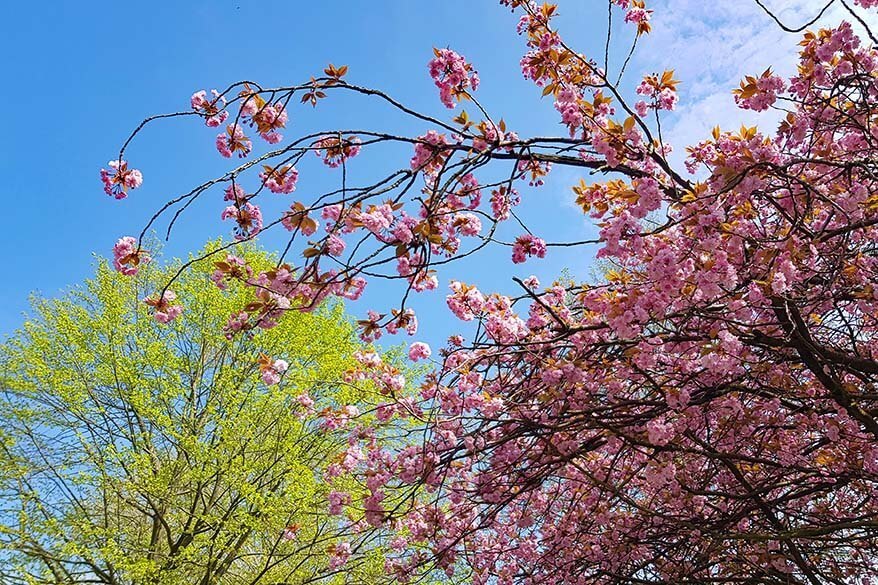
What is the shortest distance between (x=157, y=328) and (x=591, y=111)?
9.71 metres

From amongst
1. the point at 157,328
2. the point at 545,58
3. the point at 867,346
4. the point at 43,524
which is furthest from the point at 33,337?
the point at 867,346

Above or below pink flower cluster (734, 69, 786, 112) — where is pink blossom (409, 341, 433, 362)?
below

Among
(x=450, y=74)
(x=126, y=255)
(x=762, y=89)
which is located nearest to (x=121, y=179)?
(x=126, y=255)

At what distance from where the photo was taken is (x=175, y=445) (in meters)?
9.81

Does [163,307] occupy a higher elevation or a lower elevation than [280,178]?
lower

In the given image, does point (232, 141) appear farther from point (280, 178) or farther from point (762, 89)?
point (762, 89)

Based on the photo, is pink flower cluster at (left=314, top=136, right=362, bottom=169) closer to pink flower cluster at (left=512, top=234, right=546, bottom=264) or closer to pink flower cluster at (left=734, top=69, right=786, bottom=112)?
pink flower cluster at (left=512, top=234, right=546, bottom=264)

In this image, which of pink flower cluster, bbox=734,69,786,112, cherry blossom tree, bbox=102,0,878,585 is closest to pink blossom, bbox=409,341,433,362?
cherry blossom tree, bbox=102,0,878,585

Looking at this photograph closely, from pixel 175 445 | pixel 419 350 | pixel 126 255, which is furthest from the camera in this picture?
pixel 175 445

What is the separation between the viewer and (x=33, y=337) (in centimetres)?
1064

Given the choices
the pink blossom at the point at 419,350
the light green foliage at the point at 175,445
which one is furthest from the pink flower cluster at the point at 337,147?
the light green foliage at the point at 175,445

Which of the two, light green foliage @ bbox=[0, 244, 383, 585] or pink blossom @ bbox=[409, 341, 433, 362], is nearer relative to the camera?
pink blossom @ bbox=[409, 341, 433, 362]

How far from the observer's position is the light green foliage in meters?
9.16

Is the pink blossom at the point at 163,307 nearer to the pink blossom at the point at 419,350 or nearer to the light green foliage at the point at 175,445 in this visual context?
the pink blossom at the point at 419,350
